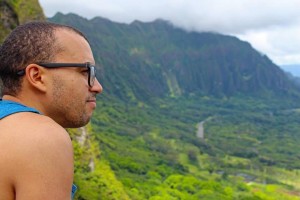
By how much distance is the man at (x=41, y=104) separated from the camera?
2.01m

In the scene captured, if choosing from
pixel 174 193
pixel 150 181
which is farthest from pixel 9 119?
A: pixel 150 181

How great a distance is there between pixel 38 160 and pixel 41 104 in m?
0.65

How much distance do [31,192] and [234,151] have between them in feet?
510

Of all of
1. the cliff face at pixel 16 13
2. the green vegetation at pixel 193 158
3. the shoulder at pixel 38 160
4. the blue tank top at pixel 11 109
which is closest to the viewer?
the shoulder at pixel 38 160

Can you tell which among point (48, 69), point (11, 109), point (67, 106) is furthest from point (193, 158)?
point (11, 109)

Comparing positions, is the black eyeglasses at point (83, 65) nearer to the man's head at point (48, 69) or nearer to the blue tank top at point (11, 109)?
the man's head at point (48, 69)

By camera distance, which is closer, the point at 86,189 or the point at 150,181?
the point at 86,189

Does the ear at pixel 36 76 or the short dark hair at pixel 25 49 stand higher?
A: the short dark hair at pixel 25 49

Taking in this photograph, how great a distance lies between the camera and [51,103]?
8.46ft

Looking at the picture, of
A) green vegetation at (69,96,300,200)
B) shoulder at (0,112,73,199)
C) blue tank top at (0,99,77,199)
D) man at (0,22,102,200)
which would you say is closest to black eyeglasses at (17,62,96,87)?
man at (0,22,102,200)

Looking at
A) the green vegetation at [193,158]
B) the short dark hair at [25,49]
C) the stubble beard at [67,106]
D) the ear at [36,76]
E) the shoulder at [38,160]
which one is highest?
the short dark hair at [25,49]

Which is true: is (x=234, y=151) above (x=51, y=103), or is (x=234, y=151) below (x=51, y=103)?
below

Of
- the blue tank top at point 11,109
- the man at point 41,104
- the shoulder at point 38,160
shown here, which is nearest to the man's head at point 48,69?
the man at point 41,104

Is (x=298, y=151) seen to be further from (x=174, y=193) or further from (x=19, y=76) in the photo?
(x=19, y=76)
